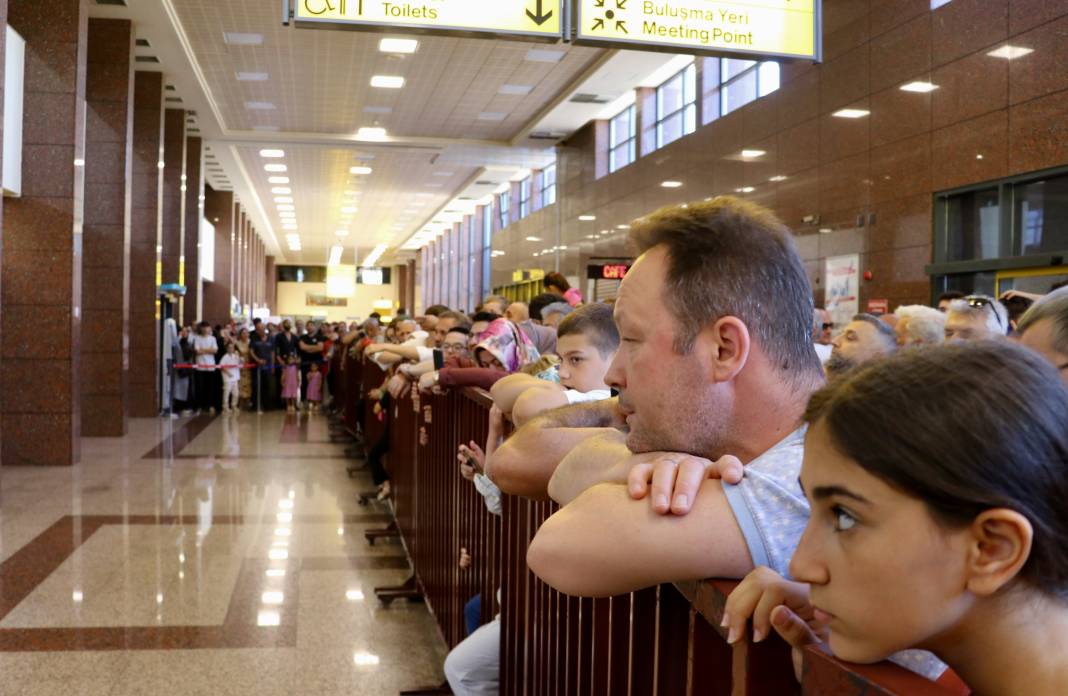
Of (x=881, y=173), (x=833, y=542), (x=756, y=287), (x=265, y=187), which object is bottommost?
(x=833, y=542)

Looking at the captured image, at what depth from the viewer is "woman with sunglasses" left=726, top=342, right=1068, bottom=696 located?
3.10ft

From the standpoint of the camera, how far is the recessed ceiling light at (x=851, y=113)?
39.0 ft

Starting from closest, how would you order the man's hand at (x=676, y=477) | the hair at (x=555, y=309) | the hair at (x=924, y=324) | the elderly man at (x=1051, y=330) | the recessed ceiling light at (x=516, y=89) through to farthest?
the man's hand at (x=676, y=477) < the elderly man at (x=1051, y=330) < the hair at (x=924, y=324) < the hair at (x=555, y=309) < the recessed ceiling light at (x=516, y=89)

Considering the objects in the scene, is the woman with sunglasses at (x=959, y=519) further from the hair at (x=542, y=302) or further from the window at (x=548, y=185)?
the window at (x=548, y=185)

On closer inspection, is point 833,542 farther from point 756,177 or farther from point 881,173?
point 756,177

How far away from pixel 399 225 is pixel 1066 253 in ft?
119

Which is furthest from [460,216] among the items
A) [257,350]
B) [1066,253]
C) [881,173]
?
[1066,253]

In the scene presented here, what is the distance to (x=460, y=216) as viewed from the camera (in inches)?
1620

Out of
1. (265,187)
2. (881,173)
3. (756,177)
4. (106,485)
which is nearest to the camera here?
(106,485)

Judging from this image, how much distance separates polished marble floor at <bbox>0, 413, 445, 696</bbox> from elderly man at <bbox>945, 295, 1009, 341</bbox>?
10.7ft

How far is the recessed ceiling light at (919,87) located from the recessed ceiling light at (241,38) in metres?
9.69

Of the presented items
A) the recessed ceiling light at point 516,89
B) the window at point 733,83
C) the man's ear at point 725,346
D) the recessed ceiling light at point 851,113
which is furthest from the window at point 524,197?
the man's ear at point 725,346

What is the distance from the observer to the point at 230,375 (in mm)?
21031

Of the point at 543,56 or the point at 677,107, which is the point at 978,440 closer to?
the point at 543,56
